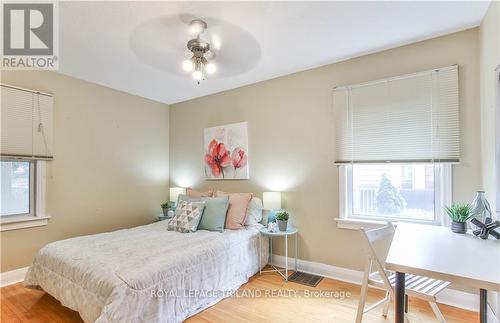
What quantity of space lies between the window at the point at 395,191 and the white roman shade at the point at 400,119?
14cm

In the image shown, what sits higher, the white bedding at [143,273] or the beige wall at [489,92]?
the beige wall at [489,92]

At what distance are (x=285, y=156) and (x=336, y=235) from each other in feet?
3.73

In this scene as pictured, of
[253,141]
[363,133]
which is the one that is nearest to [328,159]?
[363,133]

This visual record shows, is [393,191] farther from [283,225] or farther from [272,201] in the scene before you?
[272,201]

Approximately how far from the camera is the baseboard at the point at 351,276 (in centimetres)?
216

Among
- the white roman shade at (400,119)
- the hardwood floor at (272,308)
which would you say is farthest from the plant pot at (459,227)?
the hardwood floor at (272,308)

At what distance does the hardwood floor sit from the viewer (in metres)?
2.10

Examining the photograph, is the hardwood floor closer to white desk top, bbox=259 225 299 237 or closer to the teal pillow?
white desk top, bbox=259 225 299 237

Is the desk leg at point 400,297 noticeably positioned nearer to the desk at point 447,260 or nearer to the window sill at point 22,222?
the desk at point 447,260

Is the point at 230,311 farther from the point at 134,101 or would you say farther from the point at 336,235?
the point at 134,101

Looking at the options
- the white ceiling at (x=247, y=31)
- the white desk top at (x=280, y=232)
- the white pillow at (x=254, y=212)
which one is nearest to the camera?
the white ceiling at (x=247, y=31)

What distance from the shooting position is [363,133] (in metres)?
2.70

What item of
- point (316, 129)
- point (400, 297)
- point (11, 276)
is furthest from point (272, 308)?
point (11, 276)

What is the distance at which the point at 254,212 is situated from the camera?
10.5ft
